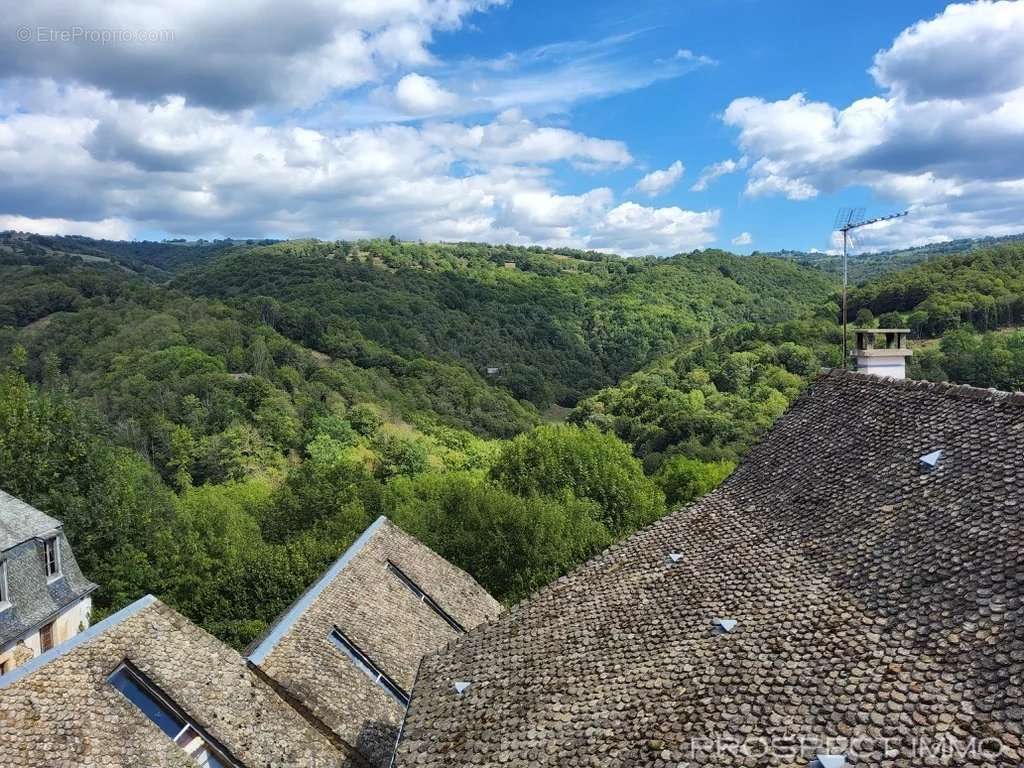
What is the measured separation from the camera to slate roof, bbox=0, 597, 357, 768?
9375 mm

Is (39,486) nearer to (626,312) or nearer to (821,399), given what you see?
(821,399)

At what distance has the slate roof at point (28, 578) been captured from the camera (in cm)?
1856

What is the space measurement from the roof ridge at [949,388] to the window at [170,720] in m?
12.3

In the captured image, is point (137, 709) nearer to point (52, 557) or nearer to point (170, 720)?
point (170, 720)

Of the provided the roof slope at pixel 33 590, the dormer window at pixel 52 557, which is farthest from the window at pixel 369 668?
the dormer window at pixel 52 557

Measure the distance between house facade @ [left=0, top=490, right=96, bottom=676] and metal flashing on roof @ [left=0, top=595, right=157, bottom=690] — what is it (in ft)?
27.4

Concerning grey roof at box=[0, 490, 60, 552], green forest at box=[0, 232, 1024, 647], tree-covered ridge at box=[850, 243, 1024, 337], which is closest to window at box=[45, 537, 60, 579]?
grey roof at box=[0, 490, 60, 552]

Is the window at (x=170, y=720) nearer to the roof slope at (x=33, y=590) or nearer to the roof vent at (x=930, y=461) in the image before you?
the roof slope at (x=33, y=590)

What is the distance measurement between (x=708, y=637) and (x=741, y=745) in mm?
2072

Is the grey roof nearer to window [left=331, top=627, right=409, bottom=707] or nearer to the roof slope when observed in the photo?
the roof slope

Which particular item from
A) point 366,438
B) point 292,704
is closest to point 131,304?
point 366,438

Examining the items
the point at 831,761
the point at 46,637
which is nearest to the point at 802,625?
the point at 831,761

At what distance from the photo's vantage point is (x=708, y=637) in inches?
363

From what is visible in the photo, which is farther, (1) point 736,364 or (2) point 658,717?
(1) point 736,364
